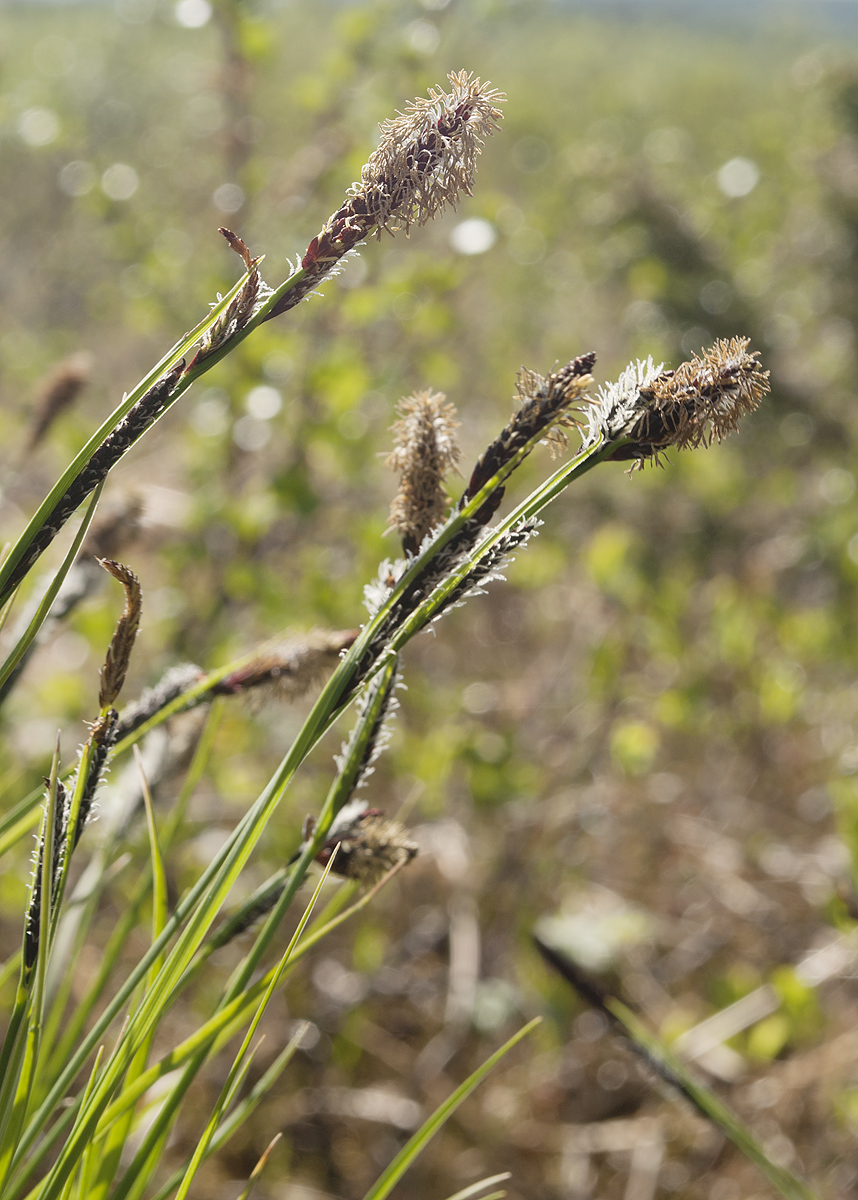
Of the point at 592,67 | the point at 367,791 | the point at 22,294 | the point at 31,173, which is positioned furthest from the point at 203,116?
the point at 592,67

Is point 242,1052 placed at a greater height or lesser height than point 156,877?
lesser

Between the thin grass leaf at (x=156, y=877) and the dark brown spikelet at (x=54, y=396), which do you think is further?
the dark brown spikelet at (x=54, y=396)

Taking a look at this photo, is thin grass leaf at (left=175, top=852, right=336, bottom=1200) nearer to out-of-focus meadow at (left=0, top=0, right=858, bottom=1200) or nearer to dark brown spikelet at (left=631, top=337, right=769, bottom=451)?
dark brown spikelet at (left=631, top=337, right=769, bottom=451)

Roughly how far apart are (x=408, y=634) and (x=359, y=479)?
138 centimetres

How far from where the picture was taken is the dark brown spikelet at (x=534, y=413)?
1.46ft

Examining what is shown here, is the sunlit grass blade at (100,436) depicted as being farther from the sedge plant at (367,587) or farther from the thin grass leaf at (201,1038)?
the thin grass leaf at (201,1038)

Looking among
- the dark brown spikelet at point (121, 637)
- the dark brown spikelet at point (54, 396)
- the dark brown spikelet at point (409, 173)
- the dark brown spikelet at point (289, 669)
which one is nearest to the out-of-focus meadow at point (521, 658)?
the dark brown spikelet at point (54, 396)

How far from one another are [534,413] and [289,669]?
0.95 feet

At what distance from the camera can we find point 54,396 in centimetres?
105

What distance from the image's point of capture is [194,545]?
5.80ft

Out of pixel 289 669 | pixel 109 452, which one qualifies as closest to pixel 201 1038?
pixel 289 669

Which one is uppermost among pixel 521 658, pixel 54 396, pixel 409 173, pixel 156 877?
pixel 521 658

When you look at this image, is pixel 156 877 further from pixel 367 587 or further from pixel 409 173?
pixel 409 173

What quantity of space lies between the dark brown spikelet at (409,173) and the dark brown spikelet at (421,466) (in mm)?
124
